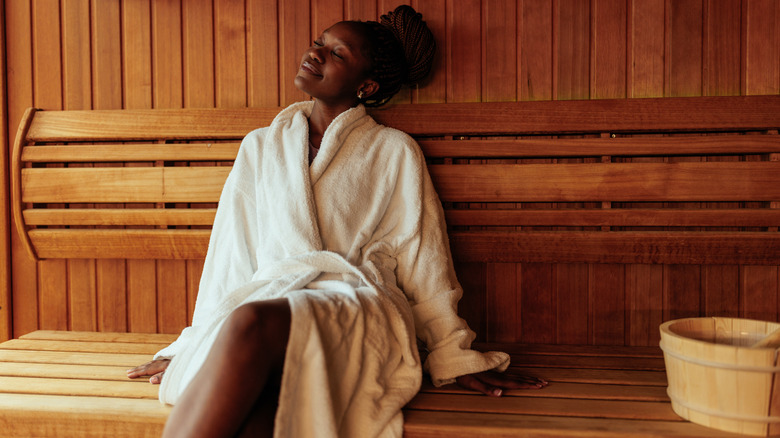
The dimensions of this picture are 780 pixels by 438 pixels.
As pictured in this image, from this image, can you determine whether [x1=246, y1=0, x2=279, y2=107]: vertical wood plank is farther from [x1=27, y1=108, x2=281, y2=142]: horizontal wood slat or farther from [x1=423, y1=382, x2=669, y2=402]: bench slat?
[x1=423, y1=382, x2=669, y2=402]: bench slat

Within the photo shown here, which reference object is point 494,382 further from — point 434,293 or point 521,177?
point 521,177

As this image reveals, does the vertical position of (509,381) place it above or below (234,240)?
below

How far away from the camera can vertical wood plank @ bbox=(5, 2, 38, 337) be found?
6.88 ft

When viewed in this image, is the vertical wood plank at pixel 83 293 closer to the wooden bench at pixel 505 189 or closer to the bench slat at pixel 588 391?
the wooden bench at pixel 505 189

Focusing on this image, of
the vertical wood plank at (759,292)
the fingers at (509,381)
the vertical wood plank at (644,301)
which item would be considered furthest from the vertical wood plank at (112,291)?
the vertical wood plank at (759,292)

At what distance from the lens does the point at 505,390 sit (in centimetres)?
146

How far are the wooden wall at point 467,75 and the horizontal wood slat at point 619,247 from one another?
8 centimetres

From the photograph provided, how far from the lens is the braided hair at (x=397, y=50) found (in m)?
1.74

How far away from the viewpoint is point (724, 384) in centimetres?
121

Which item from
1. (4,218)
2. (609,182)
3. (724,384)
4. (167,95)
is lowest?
(724,384)

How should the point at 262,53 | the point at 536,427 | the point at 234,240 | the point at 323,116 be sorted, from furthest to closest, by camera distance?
1. the point at 262,53
2. the point at 323,116
3. the point at 234,240
4. the point at 536,427

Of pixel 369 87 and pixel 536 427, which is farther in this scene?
pixel 369 87

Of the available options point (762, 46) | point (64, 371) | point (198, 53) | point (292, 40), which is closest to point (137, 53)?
point (198, 53)

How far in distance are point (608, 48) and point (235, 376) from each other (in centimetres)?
149
